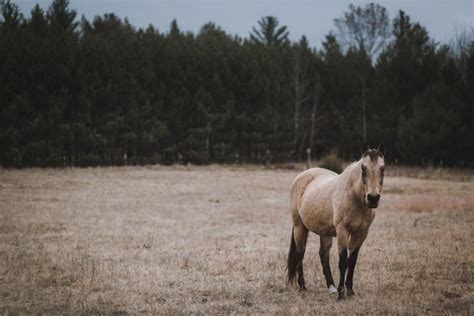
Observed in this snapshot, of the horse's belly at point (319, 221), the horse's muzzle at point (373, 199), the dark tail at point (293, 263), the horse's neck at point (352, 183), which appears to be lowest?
the dark tail at point (293, 263)

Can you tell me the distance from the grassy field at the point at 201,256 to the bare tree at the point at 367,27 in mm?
36272

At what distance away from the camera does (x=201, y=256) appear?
9.58 meters

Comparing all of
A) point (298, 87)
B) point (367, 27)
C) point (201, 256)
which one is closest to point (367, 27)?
point (367, 27)

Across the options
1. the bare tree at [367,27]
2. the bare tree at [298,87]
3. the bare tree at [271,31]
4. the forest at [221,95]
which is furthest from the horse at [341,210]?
the bare tree at [271,31]

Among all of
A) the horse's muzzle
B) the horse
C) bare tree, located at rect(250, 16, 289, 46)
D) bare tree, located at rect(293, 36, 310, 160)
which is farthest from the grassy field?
bare tree, located at rect(250, 16, 289, 46)

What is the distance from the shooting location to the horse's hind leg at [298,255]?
7.33 metres

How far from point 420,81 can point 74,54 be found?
26585mm

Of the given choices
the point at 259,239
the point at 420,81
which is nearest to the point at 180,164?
the point at 420,81

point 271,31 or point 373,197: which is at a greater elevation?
point 271,31

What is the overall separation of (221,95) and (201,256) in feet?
104

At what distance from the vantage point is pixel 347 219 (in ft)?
21.2

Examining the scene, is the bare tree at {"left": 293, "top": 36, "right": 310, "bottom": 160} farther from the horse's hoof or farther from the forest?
the horse's hoof

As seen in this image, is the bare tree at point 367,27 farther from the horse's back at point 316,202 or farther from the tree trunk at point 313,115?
the horse's back at point 316,202

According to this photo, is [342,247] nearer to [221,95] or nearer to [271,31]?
[221,95]
